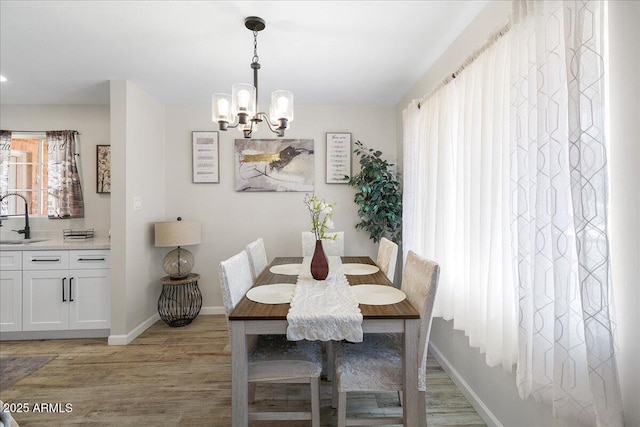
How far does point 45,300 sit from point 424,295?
142 inches

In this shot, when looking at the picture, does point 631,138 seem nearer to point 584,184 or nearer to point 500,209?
point 584,184

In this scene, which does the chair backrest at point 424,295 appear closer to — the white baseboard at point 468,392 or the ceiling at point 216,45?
→ the white baseboard at point 468,392

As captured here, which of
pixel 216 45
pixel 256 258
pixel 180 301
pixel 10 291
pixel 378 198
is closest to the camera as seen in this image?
pixel 216 45

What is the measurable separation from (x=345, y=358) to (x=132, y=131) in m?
2.95

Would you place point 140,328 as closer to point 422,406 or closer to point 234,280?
point 234,280

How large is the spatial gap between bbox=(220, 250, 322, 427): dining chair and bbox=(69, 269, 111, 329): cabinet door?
7.03ft

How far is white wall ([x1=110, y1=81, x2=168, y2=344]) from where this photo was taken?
290 centimetres

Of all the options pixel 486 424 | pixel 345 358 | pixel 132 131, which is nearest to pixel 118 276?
pixel 132 131

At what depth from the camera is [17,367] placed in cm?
250

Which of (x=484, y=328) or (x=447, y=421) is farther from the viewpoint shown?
(x=447, y=421)

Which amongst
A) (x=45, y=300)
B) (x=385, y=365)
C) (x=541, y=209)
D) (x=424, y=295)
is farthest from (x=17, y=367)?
(x=541, y=209)

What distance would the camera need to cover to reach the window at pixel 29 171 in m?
3.52

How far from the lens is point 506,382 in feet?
5.41

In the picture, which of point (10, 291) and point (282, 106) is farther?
point (10, 291)
